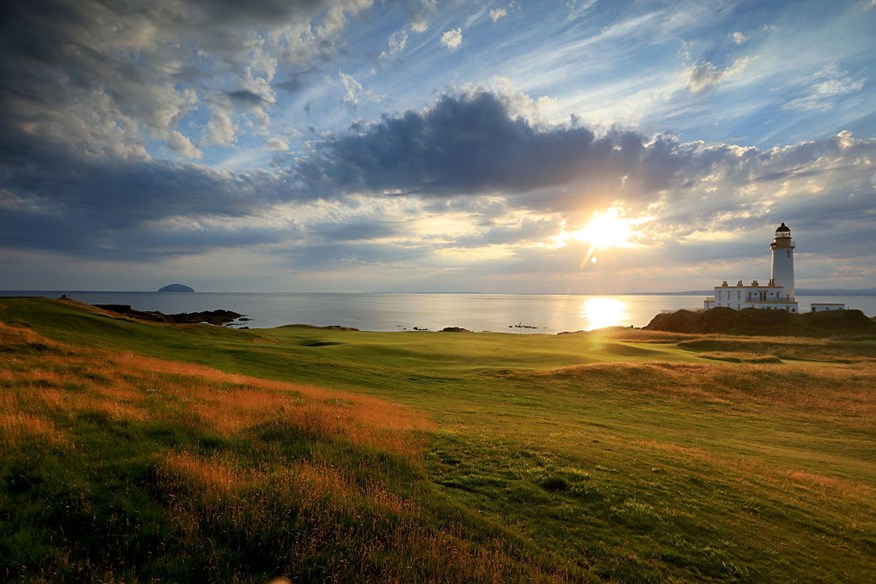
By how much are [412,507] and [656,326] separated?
124 m

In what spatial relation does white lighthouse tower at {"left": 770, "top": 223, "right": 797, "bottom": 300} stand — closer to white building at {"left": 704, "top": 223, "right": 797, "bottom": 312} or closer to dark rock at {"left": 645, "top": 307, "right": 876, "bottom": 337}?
white building at {"left": 704, "top": 223, "right": 797, "bottom": 312}

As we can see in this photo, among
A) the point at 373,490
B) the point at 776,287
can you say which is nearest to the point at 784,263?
the point at 776,287

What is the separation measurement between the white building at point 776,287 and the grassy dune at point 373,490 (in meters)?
102

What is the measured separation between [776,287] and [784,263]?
7.07m

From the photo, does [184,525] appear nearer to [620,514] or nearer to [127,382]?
[620,514]

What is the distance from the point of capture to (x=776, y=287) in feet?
365

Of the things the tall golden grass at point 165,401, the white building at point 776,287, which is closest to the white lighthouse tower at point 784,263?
the white building at point 776,287

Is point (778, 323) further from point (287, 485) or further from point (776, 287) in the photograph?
point (287, 485)

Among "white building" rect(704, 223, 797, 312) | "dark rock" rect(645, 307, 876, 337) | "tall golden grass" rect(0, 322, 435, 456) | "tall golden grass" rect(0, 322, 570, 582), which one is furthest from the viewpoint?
"white building" rect(704, 223, 797, 312)

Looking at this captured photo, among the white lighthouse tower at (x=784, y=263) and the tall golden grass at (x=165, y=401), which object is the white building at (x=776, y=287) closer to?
the white lighthouse tower at (x=784, y=263)

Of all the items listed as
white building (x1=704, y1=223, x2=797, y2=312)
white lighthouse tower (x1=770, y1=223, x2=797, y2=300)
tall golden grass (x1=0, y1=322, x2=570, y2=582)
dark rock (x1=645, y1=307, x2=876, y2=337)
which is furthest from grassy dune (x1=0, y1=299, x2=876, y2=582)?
white lighthouse tower (x1=770, y1=223, x2=797, y2=300)

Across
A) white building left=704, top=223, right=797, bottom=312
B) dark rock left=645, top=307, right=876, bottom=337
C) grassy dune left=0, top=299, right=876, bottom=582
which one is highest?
white building left=704, top=223, right=797, bottom=312

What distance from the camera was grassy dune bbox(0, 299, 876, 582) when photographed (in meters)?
7.33

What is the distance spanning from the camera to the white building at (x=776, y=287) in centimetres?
11006
